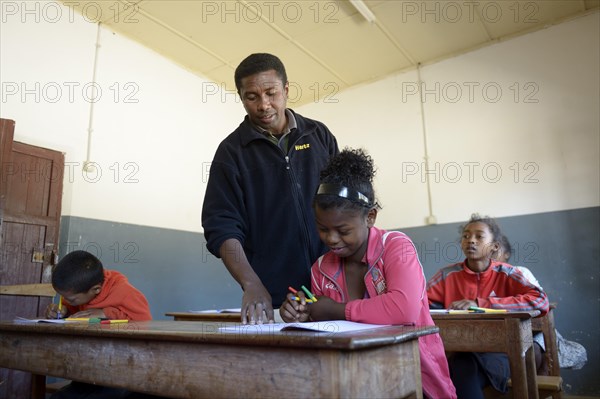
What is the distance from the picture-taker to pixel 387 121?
17.3 ft

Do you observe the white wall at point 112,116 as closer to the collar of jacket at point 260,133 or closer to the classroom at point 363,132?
the classroom at point 363,132

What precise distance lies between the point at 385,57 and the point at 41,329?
14.6 ft

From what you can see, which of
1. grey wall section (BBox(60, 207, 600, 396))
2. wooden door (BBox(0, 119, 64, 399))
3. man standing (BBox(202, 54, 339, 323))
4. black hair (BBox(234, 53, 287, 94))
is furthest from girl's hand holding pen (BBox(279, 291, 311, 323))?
grey wall section (BBox(60, 207, 600, 396))

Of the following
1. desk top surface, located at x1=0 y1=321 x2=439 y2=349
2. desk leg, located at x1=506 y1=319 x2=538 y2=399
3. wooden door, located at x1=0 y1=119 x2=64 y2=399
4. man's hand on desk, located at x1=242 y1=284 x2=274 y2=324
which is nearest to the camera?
desk top surface, located at x1=0 y1=321 x2=439 y2=349

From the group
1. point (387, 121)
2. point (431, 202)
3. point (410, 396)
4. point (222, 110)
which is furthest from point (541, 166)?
point (410, 396)

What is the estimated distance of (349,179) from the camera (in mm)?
1432

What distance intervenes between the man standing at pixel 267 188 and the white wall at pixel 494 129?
328cm

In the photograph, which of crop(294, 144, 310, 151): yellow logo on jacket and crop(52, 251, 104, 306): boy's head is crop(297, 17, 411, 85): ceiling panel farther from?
crop(52, 251, 104, 306): boy's head

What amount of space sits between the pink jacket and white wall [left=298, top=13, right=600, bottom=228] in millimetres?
3413

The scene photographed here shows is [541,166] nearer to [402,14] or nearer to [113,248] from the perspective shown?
[402,14]

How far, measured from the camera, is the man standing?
1.59m

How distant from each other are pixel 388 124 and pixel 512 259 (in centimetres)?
198

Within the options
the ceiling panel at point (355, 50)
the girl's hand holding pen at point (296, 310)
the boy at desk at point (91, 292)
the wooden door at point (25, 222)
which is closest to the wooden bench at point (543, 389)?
the girl's hand holding pen at point (296, 310)

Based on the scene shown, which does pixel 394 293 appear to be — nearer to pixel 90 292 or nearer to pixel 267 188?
pixel 267 188
